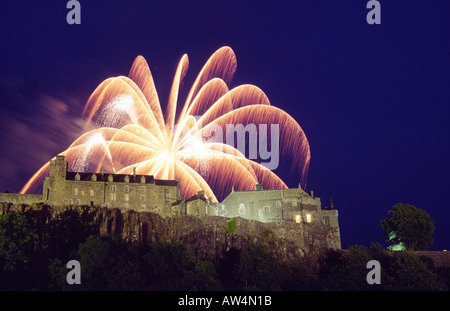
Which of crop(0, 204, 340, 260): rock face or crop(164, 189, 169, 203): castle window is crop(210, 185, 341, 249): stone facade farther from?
crop(164, 189, 169, 203): castle window

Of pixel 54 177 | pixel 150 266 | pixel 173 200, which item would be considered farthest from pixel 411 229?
pixel 54 177

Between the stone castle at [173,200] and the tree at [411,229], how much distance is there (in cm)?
1024

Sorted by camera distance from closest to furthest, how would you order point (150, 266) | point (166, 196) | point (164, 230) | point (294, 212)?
point (150, 266) < point (164, 230) < point (166, 196) < point (294, 212)

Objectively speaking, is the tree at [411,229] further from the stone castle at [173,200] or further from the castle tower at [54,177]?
the castle tower at [54,177]

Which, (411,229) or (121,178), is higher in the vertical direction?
(121,178)

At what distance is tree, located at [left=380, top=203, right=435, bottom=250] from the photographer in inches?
2992

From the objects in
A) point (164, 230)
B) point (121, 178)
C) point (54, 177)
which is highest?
point (121, 178)

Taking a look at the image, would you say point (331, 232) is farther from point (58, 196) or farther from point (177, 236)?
point (58, 196)

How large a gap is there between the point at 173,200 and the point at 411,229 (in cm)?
Result: 3799

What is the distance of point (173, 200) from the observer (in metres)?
71.9

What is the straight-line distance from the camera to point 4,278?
183 ft

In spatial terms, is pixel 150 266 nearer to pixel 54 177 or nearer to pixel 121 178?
pixel 121 178

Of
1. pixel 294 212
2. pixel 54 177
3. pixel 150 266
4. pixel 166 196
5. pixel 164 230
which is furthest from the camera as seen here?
pixel 294 212
